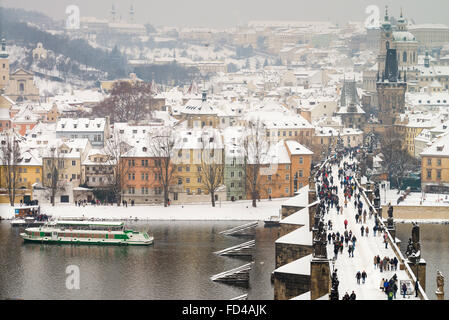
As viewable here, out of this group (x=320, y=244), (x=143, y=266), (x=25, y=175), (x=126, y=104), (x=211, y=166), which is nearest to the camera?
(x=320, y=244)

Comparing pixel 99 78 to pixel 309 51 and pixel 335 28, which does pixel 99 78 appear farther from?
pixel 309 51

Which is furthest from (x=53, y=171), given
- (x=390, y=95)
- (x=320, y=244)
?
(x=390, y=95)

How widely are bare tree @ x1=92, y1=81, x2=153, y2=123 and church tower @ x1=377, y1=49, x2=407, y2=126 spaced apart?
13696mm

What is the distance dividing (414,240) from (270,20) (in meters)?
98.0

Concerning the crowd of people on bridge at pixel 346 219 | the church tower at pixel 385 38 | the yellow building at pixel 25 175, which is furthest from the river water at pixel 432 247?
the church tower at pixel 385 38

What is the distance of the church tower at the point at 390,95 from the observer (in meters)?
53.4

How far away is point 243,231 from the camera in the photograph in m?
29.0

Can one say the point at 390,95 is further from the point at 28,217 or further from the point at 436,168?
the point at 28,217

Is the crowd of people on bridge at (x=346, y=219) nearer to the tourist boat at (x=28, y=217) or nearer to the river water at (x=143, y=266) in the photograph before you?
the river water at (x=143, y=266)

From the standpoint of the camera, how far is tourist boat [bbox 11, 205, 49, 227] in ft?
99.9

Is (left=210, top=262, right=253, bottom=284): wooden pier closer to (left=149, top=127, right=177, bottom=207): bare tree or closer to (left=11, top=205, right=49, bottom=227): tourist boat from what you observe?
(left=11, top=205, right=49, bottom=227): tourist boat

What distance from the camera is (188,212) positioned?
32781 mm

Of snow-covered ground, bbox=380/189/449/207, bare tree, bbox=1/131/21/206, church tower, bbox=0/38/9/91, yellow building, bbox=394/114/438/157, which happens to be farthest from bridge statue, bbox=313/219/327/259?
church tower, bbox=0/38/9/91

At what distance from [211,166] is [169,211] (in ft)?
9.12
